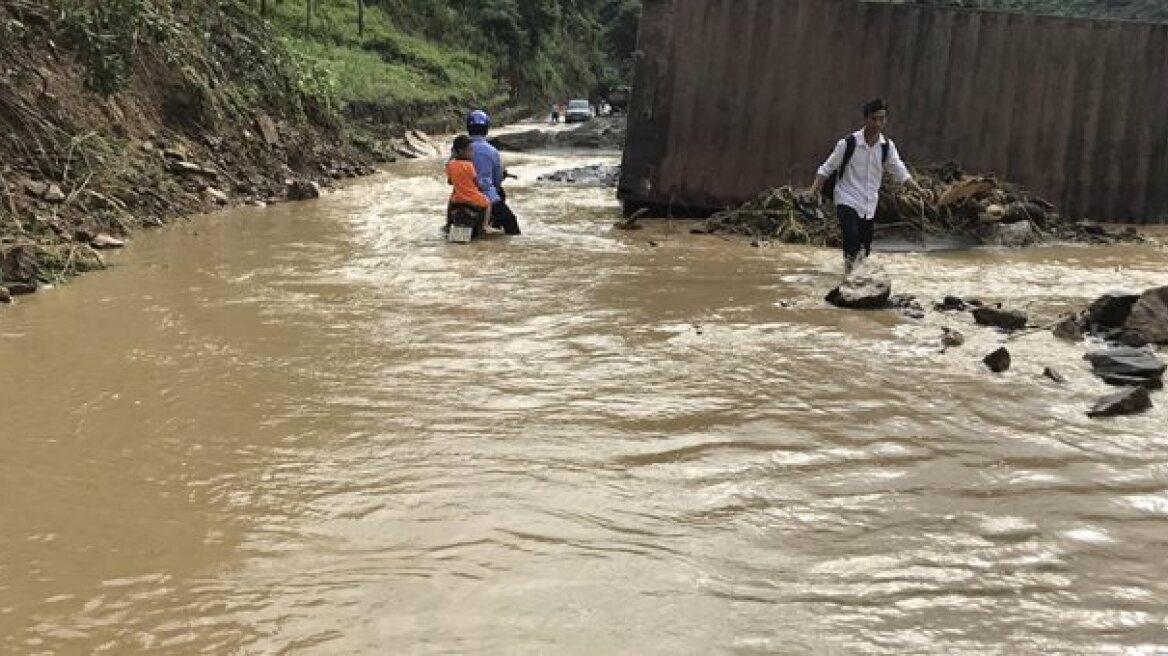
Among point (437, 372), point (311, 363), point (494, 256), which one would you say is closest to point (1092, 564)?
point (437, 372)

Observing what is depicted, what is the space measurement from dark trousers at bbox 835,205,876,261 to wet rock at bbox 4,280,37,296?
5.82 m

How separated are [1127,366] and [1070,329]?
0.95 meters

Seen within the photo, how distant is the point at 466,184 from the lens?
967 cm

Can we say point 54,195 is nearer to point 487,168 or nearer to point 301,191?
point 487,168

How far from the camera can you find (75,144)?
9273 mm

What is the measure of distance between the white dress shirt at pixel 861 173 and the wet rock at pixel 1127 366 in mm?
3009

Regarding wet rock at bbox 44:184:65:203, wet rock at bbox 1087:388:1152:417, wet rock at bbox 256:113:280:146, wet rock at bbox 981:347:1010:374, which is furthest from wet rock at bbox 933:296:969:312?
wet rock at bbox 256:113:280:146

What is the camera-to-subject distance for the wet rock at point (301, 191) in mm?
12789

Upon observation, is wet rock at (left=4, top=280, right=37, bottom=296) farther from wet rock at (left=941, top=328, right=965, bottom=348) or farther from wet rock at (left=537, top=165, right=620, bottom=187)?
wet rock at (left=537, top=165, right=620, bottom=187)

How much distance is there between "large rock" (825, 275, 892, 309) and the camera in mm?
6445

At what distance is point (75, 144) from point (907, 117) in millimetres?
8572

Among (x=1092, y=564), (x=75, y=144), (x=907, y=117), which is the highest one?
(x=907, y=117)

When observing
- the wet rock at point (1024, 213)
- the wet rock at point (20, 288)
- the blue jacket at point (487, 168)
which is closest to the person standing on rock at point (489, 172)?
the blue jacket at point (487, 168)

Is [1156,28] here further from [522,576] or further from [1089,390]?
[522,576]
